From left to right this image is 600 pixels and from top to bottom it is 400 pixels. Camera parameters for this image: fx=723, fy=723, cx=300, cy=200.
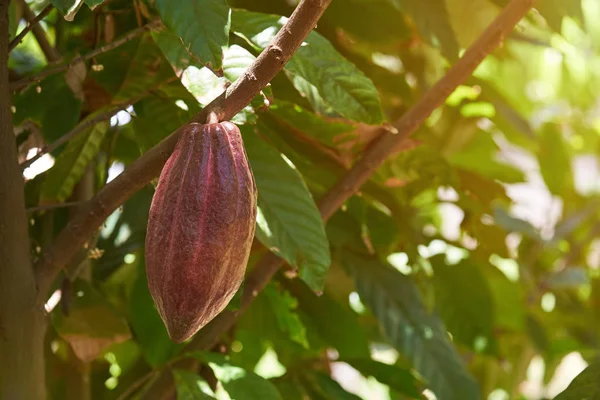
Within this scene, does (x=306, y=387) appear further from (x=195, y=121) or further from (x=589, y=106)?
(x=589, y=106)

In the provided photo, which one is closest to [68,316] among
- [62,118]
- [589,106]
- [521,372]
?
[62,118]

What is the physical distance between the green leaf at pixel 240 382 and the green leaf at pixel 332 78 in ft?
0.81

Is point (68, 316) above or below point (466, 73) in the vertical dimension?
below

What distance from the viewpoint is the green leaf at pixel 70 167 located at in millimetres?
648

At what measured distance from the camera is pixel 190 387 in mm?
619

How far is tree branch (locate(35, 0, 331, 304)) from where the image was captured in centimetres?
39

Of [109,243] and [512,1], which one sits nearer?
[512,1]

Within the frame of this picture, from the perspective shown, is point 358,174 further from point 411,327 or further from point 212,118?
point 212,118

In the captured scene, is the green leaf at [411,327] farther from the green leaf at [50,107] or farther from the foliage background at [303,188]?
the green leaf at [50,107]

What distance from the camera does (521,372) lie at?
1392 millimetres

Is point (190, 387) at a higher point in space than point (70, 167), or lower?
lower

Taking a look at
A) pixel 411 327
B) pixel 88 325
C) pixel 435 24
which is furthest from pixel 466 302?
pixel 88 325

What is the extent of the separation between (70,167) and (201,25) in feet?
0.87

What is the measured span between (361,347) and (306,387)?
0.41 feet
